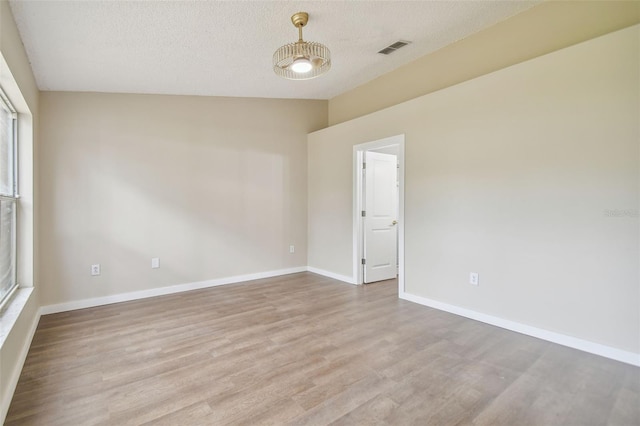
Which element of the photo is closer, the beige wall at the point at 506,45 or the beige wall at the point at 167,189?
A: the beige wall at the point at 506,45

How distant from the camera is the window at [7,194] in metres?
2.41

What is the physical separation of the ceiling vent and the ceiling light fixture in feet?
3.53

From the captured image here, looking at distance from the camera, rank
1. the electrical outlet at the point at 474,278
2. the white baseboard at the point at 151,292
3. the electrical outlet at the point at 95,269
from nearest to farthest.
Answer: the electrical outlet at the point at 474,278 < the white baseboard at the point at 151,292 < the electrical outlet at the point at 95,269

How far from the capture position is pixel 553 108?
2645 mm

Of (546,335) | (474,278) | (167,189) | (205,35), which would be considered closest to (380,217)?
(474,278)

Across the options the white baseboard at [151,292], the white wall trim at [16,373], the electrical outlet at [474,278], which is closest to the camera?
the white wall trim at [16,373]

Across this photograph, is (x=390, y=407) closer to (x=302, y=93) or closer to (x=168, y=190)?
(x=168, y=190)

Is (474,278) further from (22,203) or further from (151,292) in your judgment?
(22,203)

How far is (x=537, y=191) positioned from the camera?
275 cm

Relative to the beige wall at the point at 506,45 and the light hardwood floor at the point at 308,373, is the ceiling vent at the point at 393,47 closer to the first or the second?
the beige wall at the point at 506,45

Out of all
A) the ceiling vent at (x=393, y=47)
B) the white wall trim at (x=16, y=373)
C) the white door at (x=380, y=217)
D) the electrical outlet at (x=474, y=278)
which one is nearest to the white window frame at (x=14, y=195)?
the white wall trim at (x=16, y=373)

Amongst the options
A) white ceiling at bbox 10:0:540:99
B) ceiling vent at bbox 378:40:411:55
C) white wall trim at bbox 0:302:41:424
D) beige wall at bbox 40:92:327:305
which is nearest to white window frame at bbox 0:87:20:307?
white wall trim at bbox 0:302:41:424

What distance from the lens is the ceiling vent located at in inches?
131

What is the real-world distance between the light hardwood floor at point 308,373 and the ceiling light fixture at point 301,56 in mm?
2319
